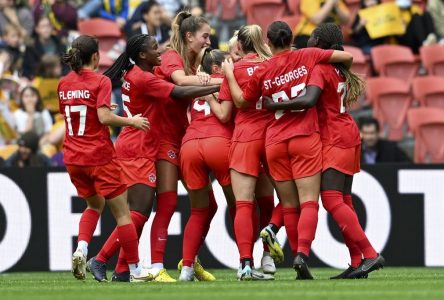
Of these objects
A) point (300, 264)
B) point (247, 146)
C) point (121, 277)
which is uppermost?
point (247, 146)

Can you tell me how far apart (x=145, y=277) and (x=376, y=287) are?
1904 millimetres

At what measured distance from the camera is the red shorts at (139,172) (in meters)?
10.9

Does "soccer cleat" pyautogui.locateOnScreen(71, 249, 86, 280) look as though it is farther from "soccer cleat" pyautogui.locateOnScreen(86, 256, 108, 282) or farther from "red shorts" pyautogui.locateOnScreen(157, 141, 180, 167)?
"red shorts" pyautogui.locateOnScreen(157, 141, 180, 167)

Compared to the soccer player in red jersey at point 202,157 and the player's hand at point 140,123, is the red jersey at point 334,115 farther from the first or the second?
the player's hand at point 140,123

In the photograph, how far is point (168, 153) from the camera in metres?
11.0

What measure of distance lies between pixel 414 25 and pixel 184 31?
6786 millimetres

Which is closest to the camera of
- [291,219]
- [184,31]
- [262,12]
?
[291,219]

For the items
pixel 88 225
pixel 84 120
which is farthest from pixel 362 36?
pixel 84 120

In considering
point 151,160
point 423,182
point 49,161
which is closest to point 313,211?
point 151,160

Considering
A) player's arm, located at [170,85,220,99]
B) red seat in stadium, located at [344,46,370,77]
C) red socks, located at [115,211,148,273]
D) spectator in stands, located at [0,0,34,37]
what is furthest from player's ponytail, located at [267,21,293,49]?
spectator in stands, located at [0,0,34,37]

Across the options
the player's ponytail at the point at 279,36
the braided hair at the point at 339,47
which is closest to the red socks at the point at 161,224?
the player's ponytail at the point at 279,36

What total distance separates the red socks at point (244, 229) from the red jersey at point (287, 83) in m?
0.53

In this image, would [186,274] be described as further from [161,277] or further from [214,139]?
[214,139]

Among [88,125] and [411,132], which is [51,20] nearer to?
[411,132]
